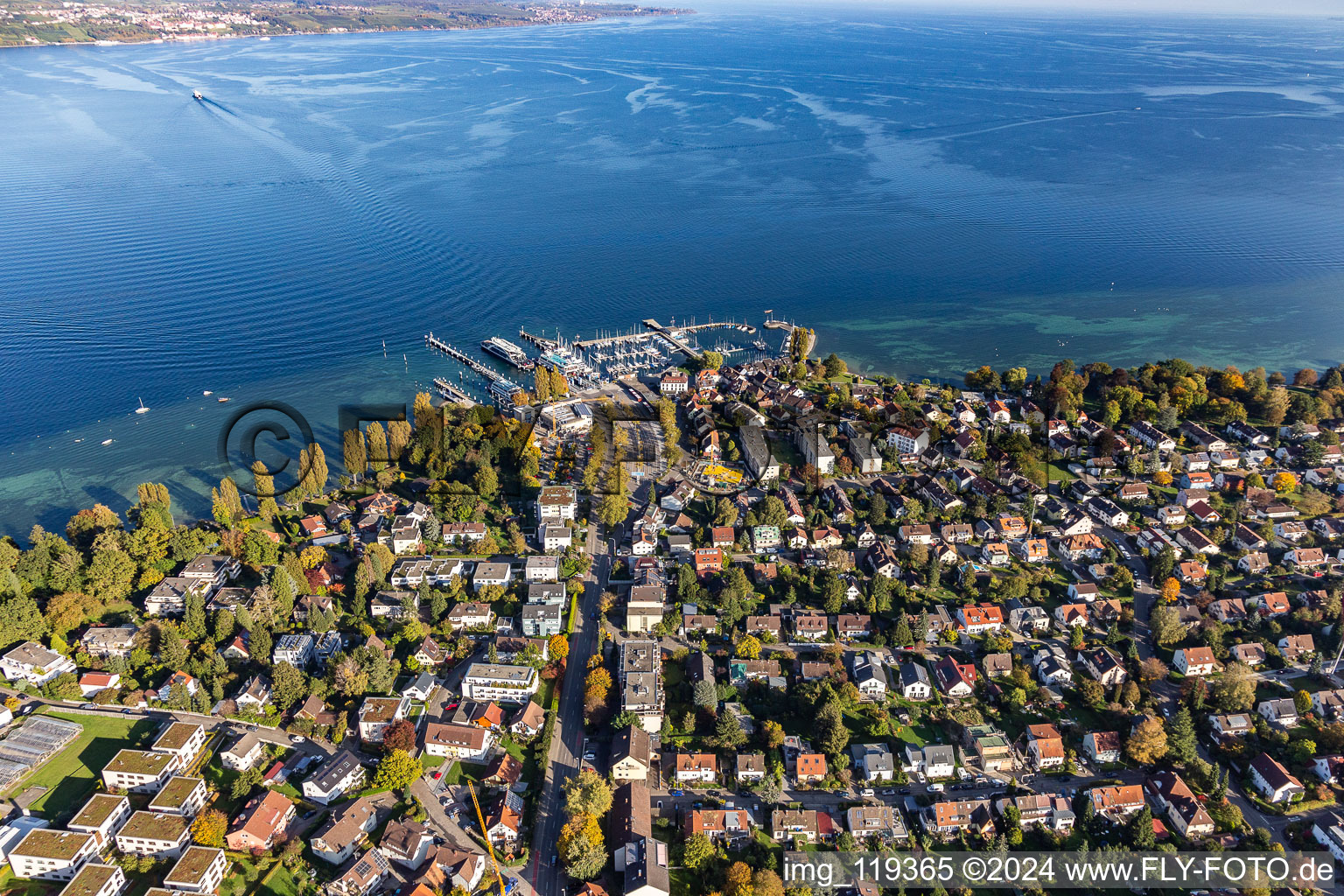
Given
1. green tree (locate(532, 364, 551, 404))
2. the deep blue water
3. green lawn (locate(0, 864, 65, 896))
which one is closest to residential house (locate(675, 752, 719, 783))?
green lawn (locate(0, 864, 65, 896))

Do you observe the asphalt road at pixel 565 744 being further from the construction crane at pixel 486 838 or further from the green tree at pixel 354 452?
the green tree at pixel 354 452

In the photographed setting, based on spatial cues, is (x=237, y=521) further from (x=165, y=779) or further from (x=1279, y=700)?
(x=1279, y=700)

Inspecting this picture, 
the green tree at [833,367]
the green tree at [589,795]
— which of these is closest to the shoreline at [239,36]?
the green tree at [833,367]

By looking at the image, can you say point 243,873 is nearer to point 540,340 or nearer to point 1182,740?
point 1182,740

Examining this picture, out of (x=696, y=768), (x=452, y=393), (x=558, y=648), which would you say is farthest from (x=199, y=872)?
(x=452, y=393)

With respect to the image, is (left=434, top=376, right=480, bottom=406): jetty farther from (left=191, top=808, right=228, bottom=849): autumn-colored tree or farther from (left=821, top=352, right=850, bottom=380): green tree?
(left=191, top=808, right=228, bottom=849): autumn-colored tree
